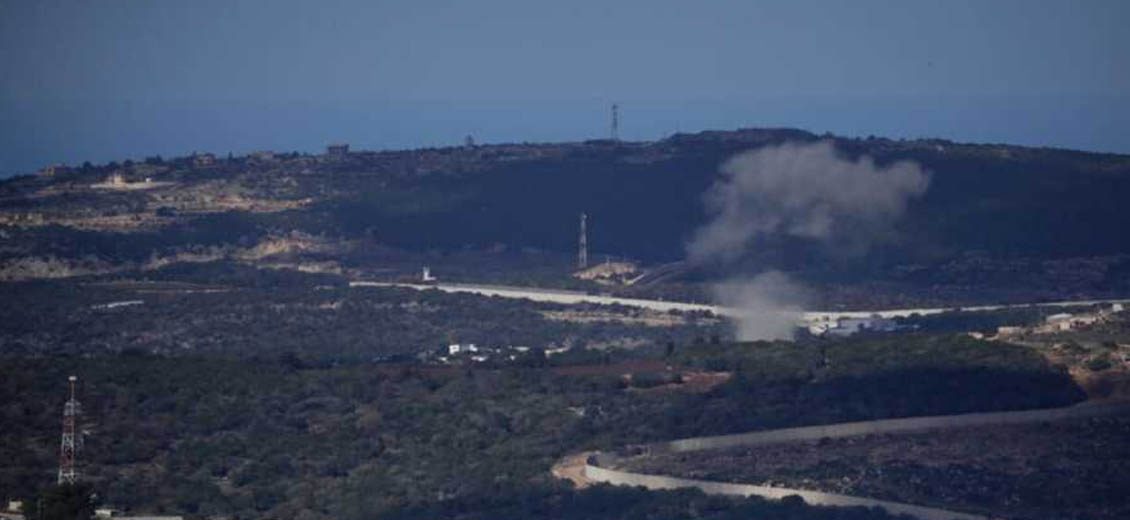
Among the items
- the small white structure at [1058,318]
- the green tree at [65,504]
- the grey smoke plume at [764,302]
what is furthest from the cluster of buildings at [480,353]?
the green tree at [65,504]

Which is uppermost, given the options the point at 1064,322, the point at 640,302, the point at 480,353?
the point at 1064,322

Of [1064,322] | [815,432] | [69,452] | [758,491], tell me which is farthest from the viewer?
[1064,322]

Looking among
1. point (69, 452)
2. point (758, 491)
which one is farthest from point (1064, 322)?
point (69, 452)

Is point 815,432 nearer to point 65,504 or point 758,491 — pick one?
point 758,491

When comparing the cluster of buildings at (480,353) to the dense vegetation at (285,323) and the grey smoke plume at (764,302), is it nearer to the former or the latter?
the dense vegetation at (285,323)

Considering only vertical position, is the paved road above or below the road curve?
below

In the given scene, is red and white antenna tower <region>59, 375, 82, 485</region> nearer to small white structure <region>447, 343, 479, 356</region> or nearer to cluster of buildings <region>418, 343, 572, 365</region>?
cluster of buildings <region>418, 343, 572, 365</region>

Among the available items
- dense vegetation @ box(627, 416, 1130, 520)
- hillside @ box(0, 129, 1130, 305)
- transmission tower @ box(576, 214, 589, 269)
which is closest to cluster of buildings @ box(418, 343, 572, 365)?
dense vegetation @ box(627, 416, 1130, 520)
